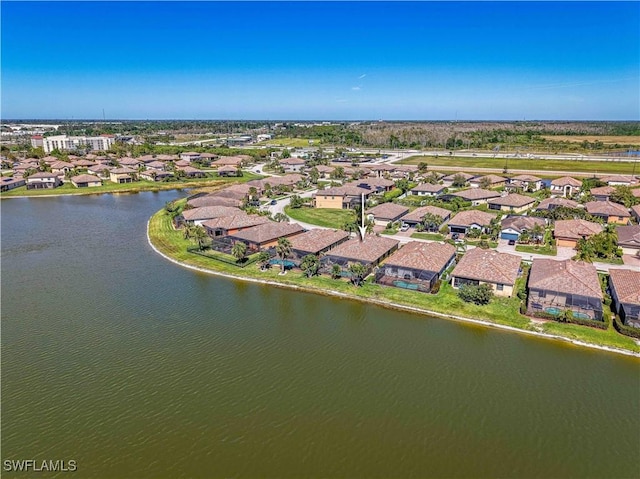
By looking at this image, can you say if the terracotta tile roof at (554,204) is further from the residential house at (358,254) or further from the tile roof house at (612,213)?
the residential house at (358,254)

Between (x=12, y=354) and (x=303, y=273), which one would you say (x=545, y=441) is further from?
(x=12, y=354)

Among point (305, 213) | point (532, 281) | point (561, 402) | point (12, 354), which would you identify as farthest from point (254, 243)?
point (561, 402)

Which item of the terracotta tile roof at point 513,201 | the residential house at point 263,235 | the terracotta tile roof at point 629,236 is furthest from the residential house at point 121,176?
the terracotta tile roof at point 629,236

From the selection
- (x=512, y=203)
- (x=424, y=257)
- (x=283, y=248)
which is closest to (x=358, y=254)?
(x=424, y=257)

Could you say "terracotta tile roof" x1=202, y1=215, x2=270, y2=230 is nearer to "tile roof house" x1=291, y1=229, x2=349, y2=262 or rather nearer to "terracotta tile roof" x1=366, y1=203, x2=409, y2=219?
"tile roof house" x1=291, y1=229, x2=349, y2=262

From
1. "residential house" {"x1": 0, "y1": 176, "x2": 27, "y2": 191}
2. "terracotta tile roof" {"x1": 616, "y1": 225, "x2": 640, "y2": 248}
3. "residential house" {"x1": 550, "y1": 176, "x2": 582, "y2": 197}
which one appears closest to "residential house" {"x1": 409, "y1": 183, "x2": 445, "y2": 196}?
"residential house" {"x1": 550, "y1": 176, "x2": 582, "y2": 197}

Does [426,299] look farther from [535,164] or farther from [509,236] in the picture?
[535,164]
